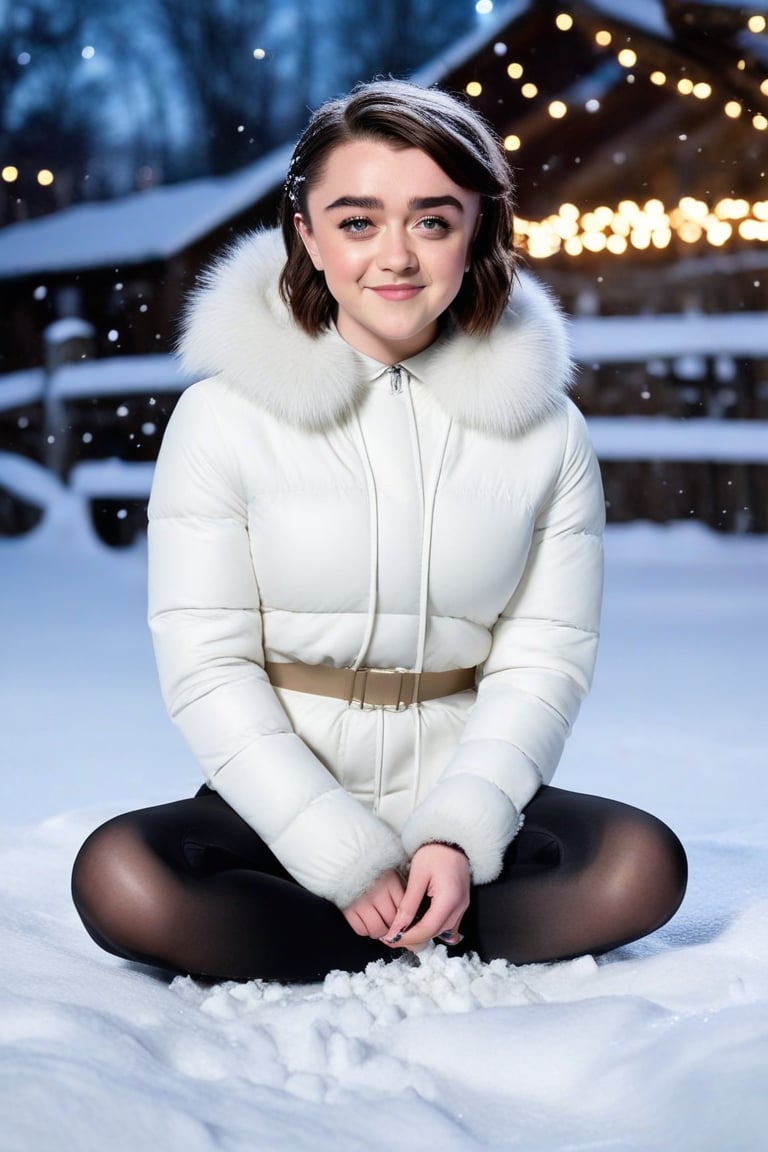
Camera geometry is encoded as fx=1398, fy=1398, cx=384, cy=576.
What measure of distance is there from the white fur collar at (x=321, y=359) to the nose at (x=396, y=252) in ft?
0.33

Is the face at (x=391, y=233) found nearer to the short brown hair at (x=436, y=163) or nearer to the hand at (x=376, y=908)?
the short brown hair at (x=436, y=163)

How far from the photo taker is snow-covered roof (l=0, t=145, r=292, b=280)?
5.42 meters

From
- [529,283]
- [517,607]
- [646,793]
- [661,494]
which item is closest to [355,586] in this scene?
[517,607]

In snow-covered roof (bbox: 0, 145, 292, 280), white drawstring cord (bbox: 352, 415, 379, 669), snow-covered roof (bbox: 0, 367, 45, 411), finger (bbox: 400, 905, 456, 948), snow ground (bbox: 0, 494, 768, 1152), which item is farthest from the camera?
snow-covered roof (bbox: 0, 367, 45, 411)

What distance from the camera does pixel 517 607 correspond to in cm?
133

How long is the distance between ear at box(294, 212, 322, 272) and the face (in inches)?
1.4

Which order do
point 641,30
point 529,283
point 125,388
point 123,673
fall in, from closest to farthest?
1. point 529,283
2. point 123,673
3. point 641,30
4. point 125,388

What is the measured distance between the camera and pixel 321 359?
125 centimetres

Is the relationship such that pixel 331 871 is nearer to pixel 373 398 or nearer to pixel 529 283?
pixel 373 398

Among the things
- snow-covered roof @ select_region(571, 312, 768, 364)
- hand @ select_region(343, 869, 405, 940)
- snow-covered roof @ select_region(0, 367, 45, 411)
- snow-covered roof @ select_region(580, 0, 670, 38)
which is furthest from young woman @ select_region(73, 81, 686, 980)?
snow-covered roof @ select_region(0, 367, 45, 411)

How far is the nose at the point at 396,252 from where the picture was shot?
1188 millimetres

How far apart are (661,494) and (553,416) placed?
404 cm

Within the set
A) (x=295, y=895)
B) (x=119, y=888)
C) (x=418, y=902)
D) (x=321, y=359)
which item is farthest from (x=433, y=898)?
(x=321, y=359)

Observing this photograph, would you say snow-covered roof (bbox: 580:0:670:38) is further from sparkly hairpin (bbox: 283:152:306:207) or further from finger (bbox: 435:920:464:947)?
finger (bbox: 435:920:464:947)
